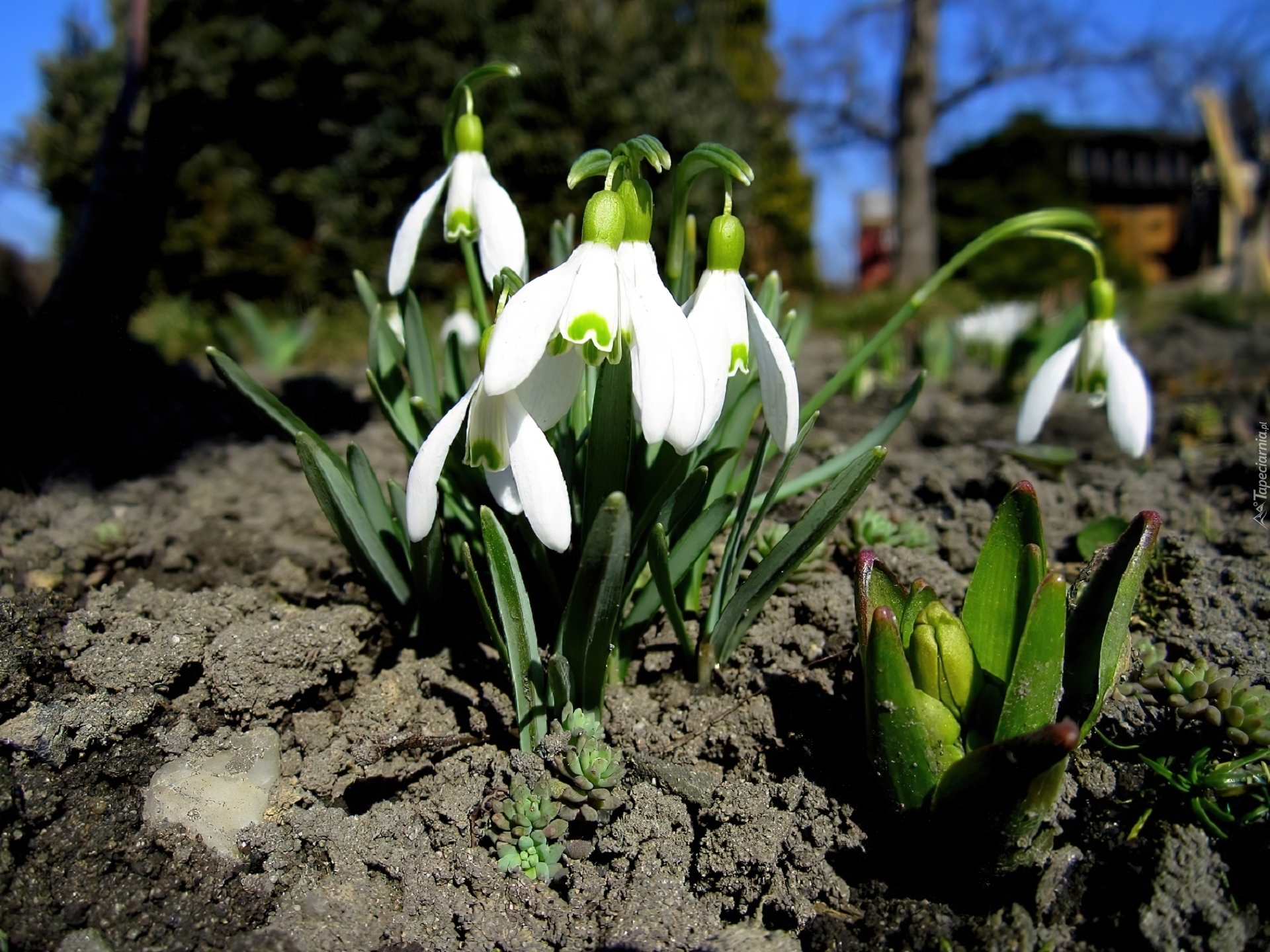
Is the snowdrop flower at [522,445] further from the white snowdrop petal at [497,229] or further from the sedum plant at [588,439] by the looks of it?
the white snowdrop petal at [497,229]

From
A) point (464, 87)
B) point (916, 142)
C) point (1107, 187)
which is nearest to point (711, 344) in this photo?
point (464, 87)

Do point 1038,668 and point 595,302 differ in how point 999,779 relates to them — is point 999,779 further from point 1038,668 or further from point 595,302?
point 595,302

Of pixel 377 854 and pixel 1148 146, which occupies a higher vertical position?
pixel 1148 146

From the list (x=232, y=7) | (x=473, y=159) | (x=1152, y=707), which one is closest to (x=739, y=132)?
(x=232, y=7)

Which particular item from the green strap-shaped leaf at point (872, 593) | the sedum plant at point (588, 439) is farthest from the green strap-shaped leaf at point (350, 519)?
the green strap-shaped leaf at point (872, 593)

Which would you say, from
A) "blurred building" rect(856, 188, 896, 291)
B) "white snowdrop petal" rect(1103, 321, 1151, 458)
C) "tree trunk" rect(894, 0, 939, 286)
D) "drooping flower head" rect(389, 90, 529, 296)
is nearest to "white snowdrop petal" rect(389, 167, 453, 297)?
"drooping flower head" rect(389, 90, 529, 296)

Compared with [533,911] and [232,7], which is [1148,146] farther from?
[533,911]
